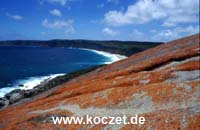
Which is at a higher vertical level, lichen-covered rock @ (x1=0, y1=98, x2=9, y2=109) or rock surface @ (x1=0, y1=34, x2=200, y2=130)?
rock surface @ (x1=0, y1=34, x2=200, y2=130)

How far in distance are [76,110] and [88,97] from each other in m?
4.51

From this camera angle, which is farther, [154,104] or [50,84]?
[50,84]

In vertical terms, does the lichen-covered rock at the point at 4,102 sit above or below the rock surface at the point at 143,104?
below

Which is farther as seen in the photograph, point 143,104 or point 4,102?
point 4,102

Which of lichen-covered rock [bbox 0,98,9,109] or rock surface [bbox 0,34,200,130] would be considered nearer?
rock surface [bbox 0,34,200,130]

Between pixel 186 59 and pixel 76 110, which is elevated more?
pixel 186 59

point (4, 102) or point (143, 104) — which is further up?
point (143, 104)

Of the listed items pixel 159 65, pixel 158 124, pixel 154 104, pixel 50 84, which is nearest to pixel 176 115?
pixel 158 124

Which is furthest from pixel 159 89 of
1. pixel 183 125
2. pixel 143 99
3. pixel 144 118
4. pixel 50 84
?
pixel 50 84

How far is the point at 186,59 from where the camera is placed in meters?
46.0

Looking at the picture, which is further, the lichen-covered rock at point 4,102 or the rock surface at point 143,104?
the lichen-covered rock at point 4,102

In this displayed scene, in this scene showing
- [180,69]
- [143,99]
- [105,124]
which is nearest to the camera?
[105,124]

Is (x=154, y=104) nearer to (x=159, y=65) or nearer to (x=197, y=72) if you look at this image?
(x=197, y=72)

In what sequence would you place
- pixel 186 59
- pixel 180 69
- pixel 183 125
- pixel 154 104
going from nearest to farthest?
pixel 183 125
pixel 154 104
pixel 180 69
pixel 186 59
